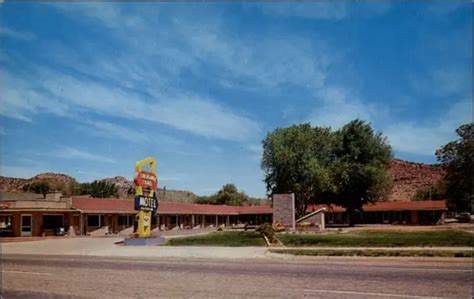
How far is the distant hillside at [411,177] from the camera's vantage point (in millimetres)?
140850

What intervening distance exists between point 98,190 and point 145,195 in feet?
194

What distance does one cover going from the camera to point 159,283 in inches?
478

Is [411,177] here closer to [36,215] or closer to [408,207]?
[408,207]

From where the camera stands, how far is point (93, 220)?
152 ft

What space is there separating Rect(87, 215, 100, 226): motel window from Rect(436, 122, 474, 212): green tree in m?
38.9

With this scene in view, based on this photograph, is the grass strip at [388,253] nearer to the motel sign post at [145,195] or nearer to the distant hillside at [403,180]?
the motel sign post at [145,195]

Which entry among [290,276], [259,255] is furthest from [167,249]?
[290,276]

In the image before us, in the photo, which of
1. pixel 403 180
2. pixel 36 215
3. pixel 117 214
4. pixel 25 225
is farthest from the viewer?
pixel 403 180

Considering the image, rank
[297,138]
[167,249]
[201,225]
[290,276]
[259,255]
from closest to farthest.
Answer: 1. [290,276]
2. [259,255]
3. [167,249]
4. [297,138]
5. [201,225]

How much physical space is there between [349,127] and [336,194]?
365 inches

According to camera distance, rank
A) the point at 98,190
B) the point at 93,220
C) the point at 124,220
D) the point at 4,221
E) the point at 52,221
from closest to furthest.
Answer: the point at 52,221, the point at 93,220, the point at 4,221, the point at 124,220, the point at 98,190

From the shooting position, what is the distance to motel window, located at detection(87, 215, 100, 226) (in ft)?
150

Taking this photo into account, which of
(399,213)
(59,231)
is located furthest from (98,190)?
(399,213)

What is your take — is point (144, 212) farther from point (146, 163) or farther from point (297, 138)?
point (297, 138)
